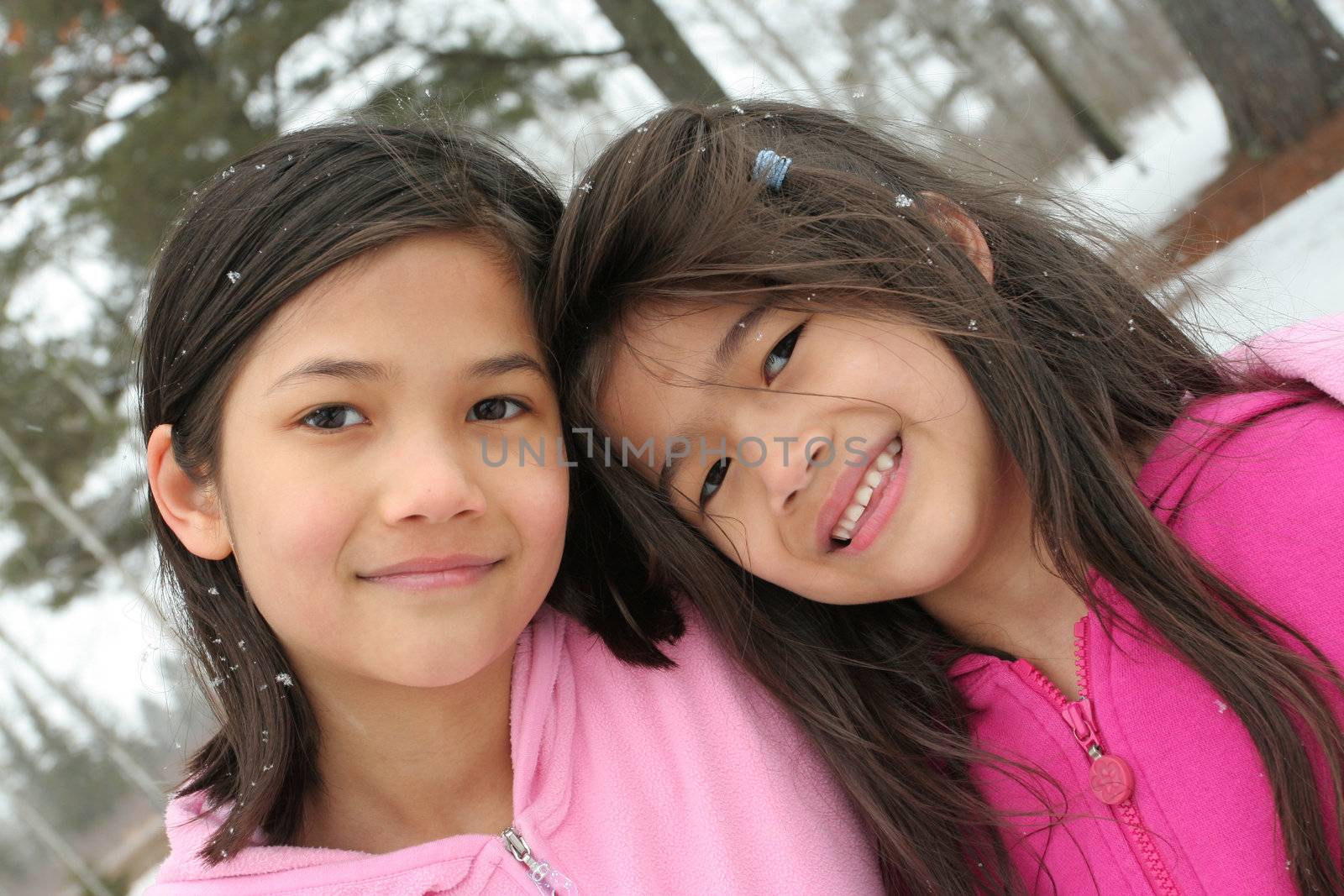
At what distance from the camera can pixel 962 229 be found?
166 cm

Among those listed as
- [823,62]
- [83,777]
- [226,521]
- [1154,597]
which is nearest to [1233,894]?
[1154,597]

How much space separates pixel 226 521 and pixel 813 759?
3.29 feet

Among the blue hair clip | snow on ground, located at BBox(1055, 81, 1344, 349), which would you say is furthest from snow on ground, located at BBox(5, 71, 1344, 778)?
the blue hair clip

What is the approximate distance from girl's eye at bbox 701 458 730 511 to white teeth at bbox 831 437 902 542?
20cm

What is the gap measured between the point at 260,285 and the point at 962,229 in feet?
3.53

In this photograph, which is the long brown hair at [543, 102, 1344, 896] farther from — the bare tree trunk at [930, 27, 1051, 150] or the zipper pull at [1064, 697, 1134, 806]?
the bare tree trunk at [930, 27, 1051, 150]

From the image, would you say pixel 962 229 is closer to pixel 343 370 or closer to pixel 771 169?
pixel 771 169

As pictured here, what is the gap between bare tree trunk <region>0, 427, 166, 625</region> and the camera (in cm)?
609

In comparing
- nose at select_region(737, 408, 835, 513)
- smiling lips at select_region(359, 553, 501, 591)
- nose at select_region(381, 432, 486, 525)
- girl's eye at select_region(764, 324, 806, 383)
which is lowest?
nose at select_region(737, 408, 835, 513)

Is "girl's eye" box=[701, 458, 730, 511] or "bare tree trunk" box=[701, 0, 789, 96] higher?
"bare tree trunk" box=[701, 0, 789, 96]

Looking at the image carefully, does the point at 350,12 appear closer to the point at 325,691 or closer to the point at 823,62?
the point at 325,691

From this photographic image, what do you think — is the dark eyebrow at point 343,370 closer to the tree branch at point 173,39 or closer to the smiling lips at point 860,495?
the smiling lips at point 860,495

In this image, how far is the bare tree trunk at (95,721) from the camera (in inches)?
279

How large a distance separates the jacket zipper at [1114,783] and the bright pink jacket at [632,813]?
1.30ft
